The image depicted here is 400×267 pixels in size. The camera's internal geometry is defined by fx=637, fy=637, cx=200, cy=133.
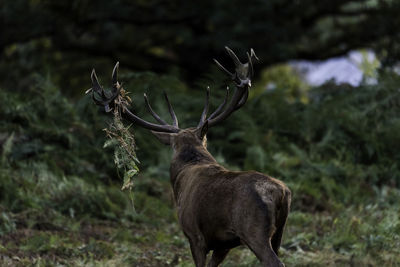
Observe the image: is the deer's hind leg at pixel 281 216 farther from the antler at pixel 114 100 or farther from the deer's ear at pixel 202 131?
the antler at pixel 114 100

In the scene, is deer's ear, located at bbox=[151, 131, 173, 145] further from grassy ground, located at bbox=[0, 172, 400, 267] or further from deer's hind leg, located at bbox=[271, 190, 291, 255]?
deer's hind leg, located at bbox=[271, 190, 291, 255]

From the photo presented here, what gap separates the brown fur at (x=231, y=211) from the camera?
15.0ft

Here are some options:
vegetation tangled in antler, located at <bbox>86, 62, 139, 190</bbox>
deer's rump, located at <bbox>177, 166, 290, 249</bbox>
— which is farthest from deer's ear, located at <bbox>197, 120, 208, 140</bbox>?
deer's rump, located at <bbox>177, 166, 290, 249</bbox>

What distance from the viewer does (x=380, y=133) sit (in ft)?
33.3

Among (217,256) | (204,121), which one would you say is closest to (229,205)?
(217,256)

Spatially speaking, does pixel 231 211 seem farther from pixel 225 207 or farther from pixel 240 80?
pixel 240 80

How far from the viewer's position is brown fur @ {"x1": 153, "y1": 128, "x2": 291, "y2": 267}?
15.0 ft

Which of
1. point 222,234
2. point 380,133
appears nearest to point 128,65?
point 380,133

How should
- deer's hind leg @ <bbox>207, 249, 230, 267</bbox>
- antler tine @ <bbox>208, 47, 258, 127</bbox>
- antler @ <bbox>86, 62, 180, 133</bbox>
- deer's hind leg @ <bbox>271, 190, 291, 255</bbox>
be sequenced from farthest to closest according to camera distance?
antler tine @ <bbox>208, 47, 258, 127</bbox>
antler @ <bbox>86, 62, 180, 133</bbox>
deer's hind leg @ <bbox>207, 249, 230, 267</bbox>
deer's hind leg @ <bbox>271, 190, 291, 255</bbox>

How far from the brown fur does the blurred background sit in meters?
1.24

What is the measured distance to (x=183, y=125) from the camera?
10.5 m

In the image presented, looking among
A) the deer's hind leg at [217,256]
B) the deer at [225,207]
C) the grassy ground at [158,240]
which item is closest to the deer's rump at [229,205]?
the deer at [225,207]

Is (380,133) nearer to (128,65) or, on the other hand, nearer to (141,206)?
(141,206)

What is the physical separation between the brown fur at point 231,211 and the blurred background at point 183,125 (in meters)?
1.24
